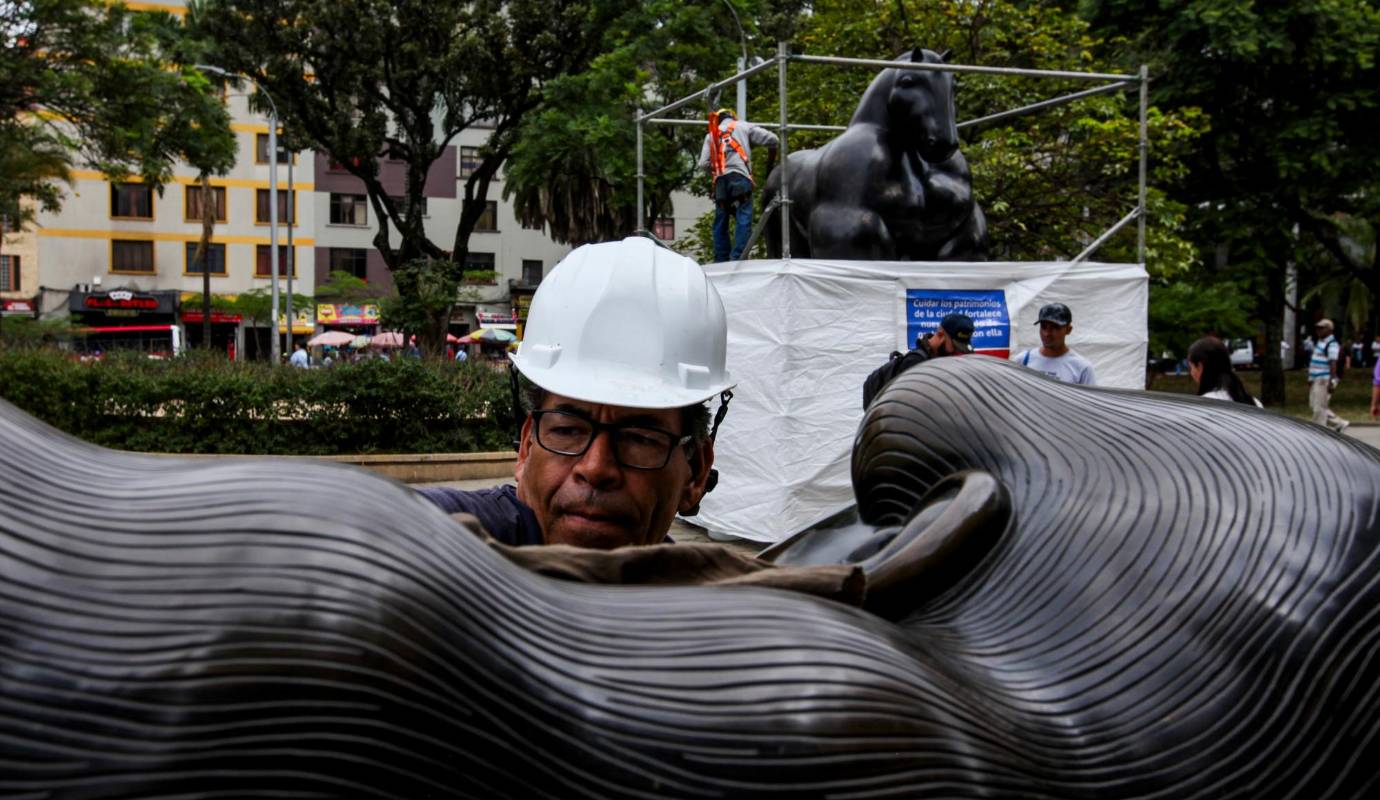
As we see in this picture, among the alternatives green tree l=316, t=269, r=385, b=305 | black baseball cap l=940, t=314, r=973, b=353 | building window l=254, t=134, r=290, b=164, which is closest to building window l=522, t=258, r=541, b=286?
green tree l=316, t=269, r=385, b=305

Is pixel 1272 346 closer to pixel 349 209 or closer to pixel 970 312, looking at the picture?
pixel 970 312

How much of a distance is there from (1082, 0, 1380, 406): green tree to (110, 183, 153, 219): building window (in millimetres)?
37110

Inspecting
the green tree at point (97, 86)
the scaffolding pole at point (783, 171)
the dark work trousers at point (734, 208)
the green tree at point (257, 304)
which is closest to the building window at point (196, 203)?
the green tree at point (257, 304)

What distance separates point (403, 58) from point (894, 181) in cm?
2042

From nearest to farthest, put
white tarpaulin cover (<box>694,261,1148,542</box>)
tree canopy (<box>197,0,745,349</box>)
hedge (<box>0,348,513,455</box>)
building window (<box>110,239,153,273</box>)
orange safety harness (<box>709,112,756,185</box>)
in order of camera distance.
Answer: white tarpaulin cover (<box>694,261,1148,542</box>) → orange safety harness (<box>709,112,756,185</box>) → hedge (<box>0,348,513,455</box>) → tree canopy (<box>197,0,745,349</box>) → building window (<box>110,239,153,273</box>)

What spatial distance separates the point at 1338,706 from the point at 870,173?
7.89 m

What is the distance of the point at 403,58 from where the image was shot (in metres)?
26.6

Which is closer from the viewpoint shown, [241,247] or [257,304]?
[257,304]

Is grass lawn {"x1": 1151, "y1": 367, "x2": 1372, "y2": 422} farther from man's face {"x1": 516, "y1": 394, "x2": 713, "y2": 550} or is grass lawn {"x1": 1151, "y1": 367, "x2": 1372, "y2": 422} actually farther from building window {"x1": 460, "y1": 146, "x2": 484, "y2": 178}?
building window {"x1": 460, "y1": 146, "x2": 484, "y2": 178}

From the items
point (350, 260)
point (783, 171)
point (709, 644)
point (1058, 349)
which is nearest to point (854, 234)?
point (783, 171)

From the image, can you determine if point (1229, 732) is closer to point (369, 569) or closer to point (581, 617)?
point (581, 617)

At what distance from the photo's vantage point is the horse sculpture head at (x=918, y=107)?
8.60 m

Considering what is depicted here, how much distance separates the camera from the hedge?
1316 cm

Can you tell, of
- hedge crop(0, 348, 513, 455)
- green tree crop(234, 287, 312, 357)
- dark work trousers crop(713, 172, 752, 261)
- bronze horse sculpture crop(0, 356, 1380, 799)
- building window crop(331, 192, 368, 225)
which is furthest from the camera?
building window crop(331, 192, 368, 225)
